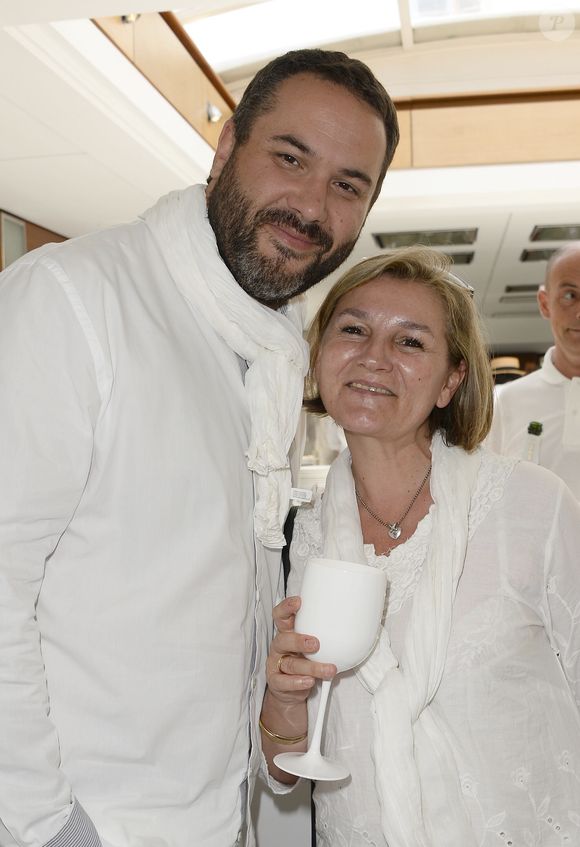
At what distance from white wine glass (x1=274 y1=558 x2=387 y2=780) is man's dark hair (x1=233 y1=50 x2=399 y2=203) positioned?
742 millimetres

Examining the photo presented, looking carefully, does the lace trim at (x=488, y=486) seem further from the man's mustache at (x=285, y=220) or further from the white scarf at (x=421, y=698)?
the man's mustache at (x=285, y=220)

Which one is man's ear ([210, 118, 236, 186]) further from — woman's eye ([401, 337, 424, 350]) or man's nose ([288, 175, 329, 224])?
woman's eye ([401, 337, 424, 350])

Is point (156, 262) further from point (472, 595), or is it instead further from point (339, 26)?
point (339, 26)

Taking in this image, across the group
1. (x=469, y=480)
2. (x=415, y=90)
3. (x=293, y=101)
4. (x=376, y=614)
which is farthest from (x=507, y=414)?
(x=415, y=90)

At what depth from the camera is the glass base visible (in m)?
1.01

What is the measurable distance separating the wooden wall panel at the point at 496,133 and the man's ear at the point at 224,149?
3.72 meters

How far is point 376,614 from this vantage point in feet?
3.40

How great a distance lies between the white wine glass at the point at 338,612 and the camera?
3.32ft

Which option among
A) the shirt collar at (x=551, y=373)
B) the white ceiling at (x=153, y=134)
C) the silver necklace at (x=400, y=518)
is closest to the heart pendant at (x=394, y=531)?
the silver necklace at (x=400, y=518)

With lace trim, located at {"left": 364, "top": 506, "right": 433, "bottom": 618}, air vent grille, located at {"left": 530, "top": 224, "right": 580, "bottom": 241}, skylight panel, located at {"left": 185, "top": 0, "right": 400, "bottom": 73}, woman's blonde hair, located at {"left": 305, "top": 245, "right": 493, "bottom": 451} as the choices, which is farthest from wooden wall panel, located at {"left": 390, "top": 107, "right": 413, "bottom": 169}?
lace trim, located at {"left": 364, "top": 506, "right": 433, "bottom": 618}

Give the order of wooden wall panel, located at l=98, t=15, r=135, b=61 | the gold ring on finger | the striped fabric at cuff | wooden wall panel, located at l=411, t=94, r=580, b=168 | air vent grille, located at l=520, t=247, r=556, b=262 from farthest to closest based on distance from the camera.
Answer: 1. air vent grille, located at l=520, t=247, r=556, b=262
2. wooden wall panel, located at l=411, t=94, r=580, b=168
3. wooden wall panel, located at l=98, t=15, r=135, b=61
4. the gold ring on finger
5. the striped fabric at cuff

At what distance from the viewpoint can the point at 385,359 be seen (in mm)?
1416

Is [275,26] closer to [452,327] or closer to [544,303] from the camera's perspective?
[544,303]

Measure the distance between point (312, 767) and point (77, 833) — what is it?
28 centimetres
